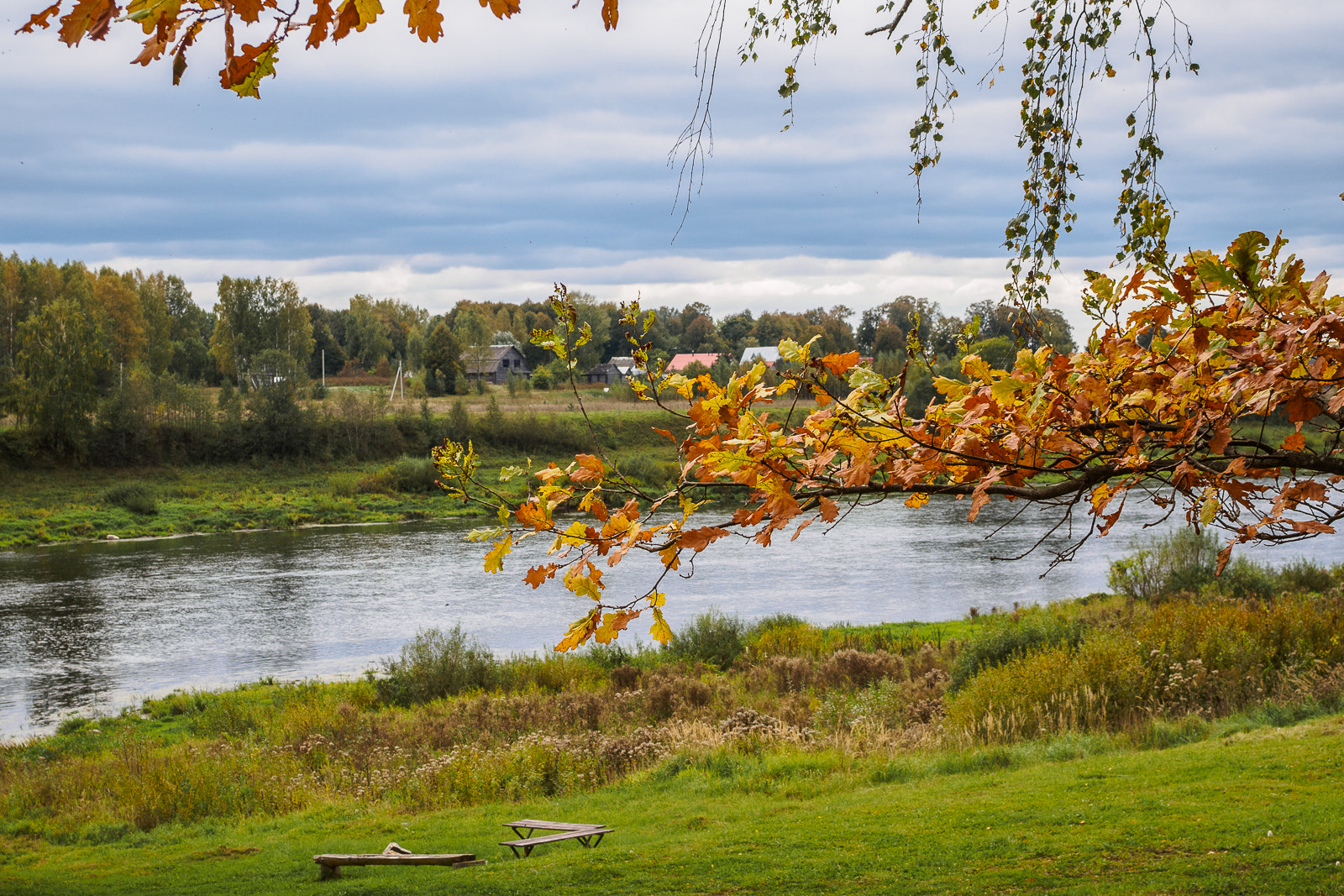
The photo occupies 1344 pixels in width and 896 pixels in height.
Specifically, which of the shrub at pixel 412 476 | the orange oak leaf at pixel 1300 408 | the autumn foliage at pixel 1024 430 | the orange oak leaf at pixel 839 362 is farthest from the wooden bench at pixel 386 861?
the shrub at pixel 412 476

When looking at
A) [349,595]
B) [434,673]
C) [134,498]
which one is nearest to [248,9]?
[434,673]

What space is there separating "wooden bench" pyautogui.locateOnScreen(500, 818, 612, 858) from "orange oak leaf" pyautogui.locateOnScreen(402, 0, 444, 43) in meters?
6.65

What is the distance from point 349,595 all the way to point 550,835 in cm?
2024

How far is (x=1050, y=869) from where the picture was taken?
6098mm

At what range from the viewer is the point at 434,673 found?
17.3m

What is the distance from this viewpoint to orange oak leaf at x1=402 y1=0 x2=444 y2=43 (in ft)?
5.79

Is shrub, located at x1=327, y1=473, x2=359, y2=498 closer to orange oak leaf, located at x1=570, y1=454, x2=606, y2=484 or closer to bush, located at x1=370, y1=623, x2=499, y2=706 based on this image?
bush, located at x1=370, y1=623, x2=499, y2=706

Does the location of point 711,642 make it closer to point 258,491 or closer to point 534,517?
point 534,517

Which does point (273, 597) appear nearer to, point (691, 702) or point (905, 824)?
point (691, 702)

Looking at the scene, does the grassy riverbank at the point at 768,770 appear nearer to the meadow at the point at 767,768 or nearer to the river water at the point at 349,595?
the meadow at the point at 767,768

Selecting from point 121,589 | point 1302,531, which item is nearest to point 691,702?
point 1302,531

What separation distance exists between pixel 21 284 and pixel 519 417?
32656 mm

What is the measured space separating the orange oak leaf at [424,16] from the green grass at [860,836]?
5.76 metres

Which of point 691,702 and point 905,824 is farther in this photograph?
point 691,702
